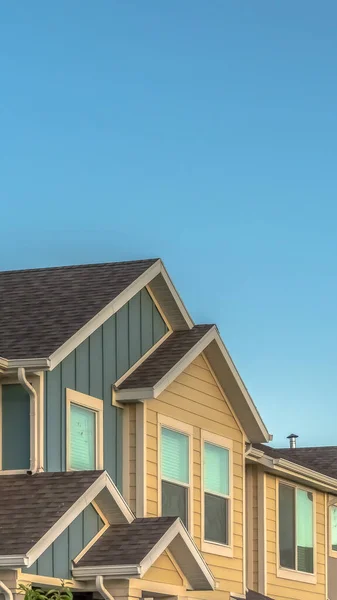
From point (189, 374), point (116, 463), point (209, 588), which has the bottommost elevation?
point (209, 588)

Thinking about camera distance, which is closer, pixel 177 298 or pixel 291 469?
pixel 177 298

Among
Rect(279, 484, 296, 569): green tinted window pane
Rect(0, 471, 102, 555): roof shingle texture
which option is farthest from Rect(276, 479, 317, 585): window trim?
Rect(0, 471, 102, 555): roof shingle texture

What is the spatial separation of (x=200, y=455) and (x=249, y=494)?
5.11 m

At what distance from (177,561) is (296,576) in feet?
30.5

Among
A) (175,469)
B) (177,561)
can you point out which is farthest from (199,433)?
(177,561)

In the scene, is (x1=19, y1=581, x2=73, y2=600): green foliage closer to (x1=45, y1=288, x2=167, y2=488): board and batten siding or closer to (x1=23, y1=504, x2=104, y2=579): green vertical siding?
(x1=23, y1=504, x2=104, y2=579): green vertical siding

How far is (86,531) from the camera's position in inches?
696

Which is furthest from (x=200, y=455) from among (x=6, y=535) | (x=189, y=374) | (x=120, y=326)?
(x=6, y=535)

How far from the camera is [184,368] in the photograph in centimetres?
2117

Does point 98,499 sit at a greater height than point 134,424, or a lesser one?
lesser

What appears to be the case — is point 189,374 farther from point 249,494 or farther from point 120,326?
point 249,494

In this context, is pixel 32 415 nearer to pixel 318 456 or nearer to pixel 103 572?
pixel 103 572

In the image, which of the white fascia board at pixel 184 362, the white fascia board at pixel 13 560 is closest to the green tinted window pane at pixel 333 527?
the white fascia board at pixel 184 362

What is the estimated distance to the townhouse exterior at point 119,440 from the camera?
17.2 m
